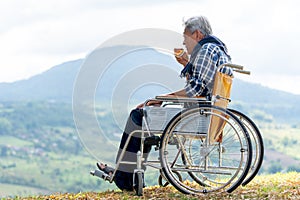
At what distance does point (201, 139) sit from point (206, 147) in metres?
0.13

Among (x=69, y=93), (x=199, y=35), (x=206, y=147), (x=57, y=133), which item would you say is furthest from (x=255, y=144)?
(x=57, y=133)

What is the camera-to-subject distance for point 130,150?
8289mm

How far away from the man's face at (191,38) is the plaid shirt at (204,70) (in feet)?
0.65

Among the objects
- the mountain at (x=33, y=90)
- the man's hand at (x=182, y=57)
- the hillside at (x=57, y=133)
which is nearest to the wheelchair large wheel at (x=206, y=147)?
the man's hand at (x=182, y=57)

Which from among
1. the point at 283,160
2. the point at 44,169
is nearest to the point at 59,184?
the point at 44,169

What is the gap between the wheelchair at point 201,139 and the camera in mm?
7930

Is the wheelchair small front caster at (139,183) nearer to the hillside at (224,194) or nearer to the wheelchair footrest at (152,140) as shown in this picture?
the hillside at (224,194)

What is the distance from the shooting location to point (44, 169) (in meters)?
103

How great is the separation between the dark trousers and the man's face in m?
0.90

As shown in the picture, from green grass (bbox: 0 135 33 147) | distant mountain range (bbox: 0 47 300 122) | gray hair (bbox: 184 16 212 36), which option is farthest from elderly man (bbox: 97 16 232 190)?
green grass (bbox: 0 135 33 147)

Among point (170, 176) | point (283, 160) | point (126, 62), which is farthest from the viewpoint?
point (283, 160)

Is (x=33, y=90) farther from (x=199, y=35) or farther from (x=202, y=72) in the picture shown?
(x=202, y=72)

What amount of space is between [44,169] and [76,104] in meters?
95.3

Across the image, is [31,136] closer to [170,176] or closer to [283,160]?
[283,160]
